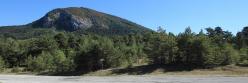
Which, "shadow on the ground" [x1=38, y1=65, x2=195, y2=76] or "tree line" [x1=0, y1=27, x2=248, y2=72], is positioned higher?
"tree line" [x1=0, y1=27, x2=248, y2=72]

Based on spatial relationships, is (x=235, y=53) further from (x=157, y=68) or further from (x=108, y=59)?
(x=108, y=59)

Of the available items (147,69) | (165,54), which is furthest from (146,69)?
(165,54)

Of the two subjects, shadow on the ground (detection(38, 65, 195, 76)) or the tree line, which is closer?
shadow on the ground (detection(38, 65, 195, 76))

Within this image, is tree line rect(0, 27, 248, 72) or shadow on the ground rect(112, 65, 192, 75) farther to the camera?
tree line rect(0, 27, 248, 72)

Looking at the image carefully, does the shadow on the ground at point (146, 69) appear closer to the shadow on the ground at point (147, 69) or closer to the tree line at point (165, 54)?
the shadow on the ground at point (147, 69)

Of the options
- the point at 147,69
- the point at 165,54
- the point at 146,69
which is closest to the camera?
the point at 147,69

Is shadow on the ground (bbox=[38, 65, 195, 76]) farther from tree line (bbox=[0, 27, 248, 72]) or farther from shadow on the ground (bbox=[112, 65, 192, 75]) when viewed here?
tree line (bbox=[0, 27, 248, 72])

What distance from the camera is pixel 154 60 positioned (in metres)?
75.9

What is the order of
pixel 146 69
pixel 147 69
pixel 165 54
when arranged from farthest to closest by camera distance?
pixel 165 54, pixel 146 69, pixel 147 69

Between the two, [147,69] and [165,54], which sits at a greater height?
[165,54]

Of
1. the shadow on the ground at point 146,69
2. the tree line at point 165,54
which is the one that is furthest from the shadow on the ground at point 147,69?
the tree line at point 165,54

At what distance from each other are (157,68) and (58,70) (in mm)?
22691

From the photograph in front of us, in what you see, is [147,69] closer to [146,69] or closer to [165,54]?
[146,69]

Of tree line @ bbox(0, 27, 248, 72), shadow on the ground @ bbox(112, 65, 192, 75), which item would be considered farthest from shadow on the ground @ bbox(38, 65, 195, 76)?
tree line @ bbox(0, 27, 248, 72)
